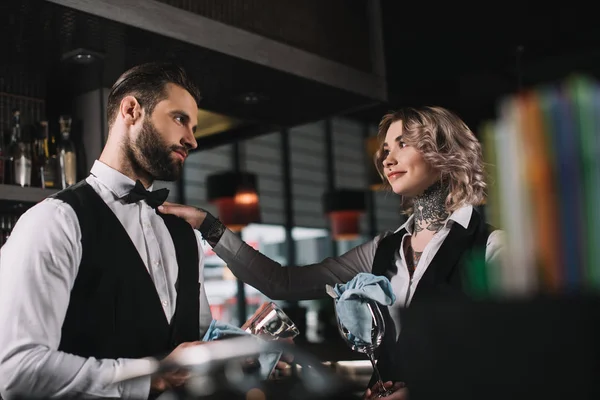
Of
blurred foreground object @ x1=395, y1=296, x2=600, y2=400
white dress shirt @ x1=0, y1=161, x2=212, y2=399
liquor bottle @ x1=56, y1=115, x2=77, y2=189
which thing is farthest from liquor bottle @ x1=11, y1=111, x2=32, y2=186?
blurred foreground object @ x1=395, y1=296, x2=600, y2=400

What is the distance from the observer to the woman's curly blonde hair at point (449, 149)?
7.06ft

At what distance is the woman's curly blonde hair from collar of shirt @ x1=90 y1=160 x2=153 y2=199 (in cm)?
93

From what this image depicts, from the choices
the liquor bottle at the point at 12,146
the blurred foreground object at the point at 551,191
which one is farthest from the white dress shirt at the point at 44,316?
the liquor bottle at the point at 12,146

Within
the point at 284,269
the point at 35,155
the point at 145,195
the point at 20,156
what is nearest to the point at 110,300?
the point at 145,195

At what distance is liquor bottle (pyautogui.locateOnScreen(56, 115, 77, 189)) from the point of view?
2543mm

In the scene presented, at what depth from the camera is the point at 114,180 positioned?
176 cm

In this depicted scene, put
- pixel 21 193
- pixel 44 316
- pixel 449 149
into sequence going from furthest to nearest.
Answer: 1. pixel 21 193
2. pixel 449 149
3. pixel 44 316

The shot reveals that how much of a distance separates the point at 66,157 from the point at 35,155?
192 millimetres

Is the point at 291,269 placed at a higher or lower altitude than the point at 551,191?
lower

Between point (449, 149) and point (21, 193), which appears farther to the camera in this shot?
point (21, 193)

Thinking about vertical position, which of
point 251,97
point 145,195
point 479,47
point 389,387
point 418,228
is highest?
point 479,47

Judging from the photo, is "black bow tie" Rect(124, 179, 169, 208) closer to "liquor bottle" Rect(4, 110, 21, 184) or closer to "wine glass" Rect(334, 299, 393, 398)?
"wine glass" Rect(334, 299, 393, 398)

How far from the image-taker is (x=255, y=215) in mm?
5719

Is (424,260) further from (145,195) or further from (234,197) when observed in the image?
(234,197)
